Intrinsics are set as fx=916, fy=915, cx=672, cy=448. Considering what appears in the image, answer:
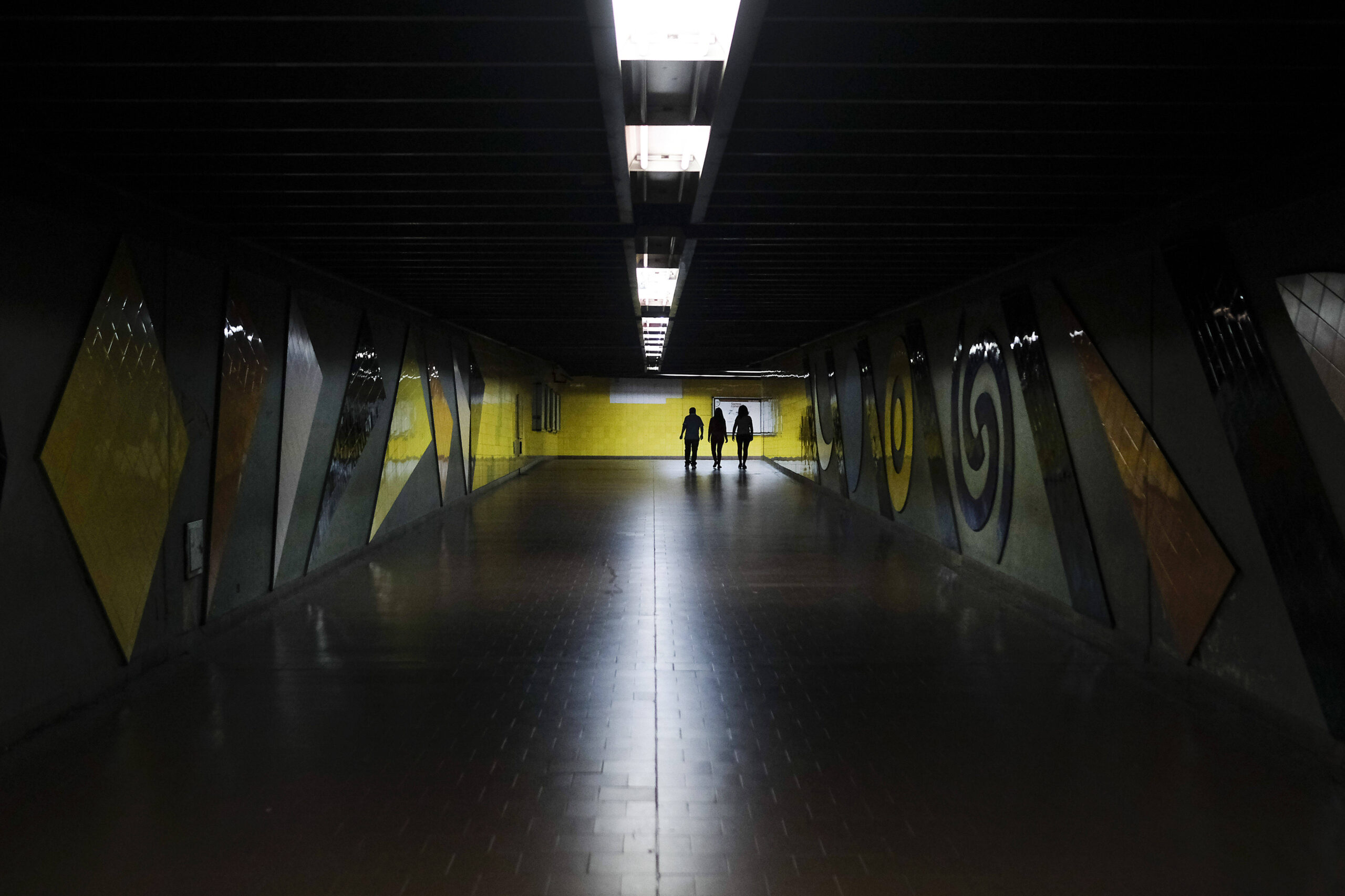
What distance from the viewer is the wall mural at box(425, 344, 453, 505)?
1270 cm

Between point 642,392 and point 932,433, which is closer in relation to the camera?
point 932,433

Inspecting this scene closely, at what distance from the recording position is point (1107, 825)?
337 cm

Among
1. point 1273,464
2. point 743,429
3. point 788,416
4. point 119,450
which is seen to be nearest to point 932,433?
point 1273,464

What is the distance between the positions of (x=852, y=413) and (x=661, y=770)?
37.1 ft

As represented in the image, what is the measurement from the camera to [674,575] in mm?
8484

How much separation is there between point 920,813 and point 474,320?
35.2 ft

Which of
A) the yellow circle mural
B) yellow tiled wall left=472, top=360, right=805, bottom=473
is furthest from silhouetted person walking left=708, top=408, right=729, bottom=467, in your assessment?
the yellow circle mural

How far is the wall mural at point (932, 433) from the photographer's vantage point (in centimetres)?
962

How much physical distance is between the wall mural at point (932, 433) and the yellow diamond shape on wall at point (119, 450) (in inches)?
282

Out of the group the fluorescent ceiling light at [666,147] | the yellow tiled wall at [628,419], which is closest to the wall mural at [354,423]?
the fluorescent ceiling light at [666,147]

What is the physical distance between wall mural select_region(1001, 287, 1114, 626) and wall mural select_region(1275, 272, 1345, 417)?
2387 mm

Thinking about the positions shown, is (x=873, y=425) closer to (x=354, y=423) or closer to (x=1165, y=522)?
(x=354, y=423)

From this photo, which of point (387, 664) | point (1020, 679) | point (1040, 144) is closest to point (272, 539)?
point (387, 664)

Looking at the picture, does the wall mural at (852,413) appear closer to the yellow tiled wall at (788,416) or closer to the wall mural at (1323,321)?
the yellow tiled wall at (788,416)
